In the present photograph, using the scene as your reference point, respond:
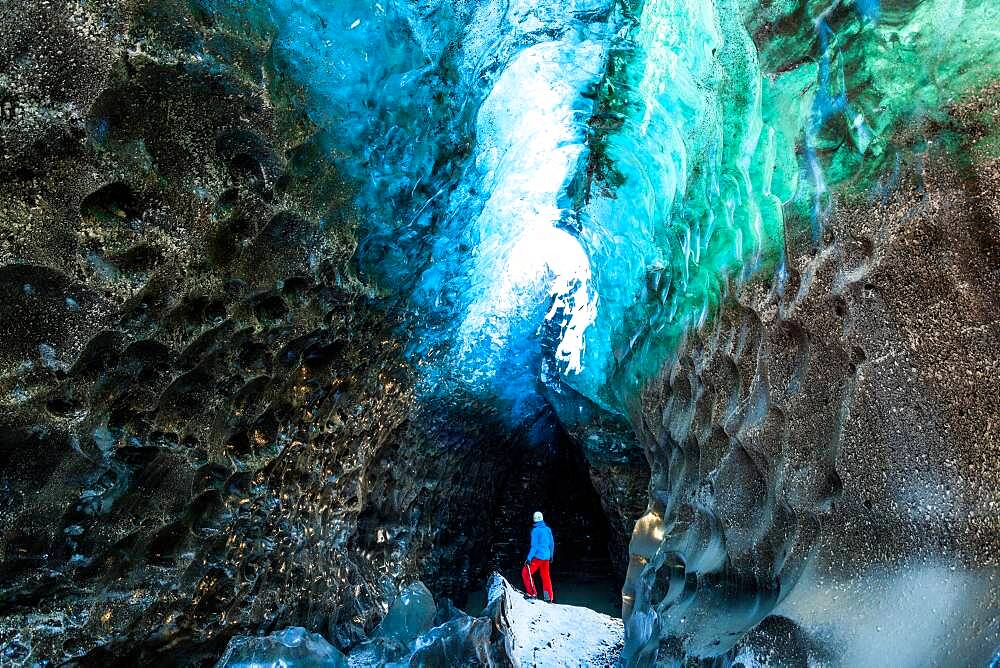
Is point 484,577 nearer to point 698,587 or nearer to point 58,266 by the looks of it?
point 698,587

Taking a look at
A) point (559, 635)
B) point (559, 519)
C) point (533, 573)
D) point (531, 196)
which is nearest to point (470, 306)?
point (531, 196)

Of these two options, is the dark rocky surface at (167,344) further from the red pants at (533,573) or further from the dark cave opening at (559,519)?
the dark cave opening at (559,519)

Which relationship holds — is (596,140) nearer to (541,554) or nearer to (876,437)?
(876,437)

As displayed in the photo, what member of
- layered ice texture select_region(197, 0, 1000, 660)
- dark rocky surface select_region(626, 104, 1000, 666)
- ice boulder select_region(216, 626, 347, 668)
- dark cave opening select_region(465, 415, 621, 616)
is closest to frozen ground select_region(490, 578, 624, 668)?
layered ice texture select_region(197, 0, 1000, 660)

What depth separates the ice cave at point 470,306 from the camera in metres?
2.11

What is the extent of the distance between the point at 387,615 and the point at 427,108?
3.32m

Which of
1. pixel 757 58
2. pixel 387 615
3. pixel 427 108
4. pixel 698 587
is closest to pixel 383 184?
pixel 427 108

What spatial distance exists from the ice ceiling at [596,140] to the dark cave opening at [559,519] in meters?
2.36

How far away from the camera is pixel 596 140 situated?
200 inches

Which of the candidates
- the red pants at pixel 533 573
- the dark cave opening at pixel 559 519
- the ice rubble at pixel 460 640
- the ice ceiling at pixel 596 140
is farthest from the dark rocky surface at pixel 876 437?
the dark cave opening at pixel 559 519

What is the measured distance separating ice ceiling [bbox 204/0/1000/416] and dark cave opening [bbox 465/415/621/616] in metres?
2.36

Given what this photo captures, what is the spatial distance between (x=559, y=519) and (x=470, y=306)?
13.6 feet

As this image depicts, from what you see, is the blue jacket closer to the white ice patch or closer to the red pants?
the red pants

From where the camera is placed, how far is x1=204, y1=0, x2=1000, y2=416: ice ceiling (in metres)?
2.42
